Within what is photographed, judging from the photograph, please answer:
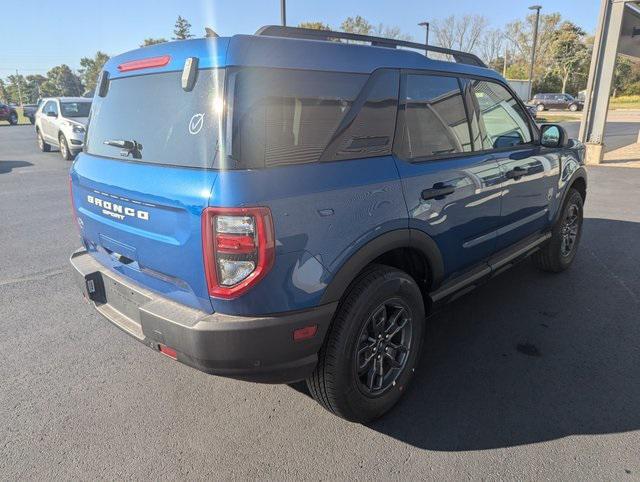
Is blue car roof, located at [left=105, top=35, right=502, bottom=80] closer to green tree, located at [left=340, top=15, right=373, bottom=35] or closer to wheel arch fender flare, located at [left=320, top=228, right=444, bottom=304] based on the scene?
wheel arch fender flare, located at [left=320, top=228, right=444, bottom=304]

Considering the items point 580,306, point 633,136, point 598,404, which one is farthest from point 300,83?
point 633,136

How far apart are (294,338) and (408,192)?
1.02 metres

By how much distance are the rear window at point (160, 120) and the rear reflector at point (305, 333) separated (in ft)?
2.75

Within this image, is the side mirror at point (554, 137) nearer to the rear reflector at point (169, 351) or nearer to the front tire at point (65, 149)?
the rear reflector at point (169, 351)

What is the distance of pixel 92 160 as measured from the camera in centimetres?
274

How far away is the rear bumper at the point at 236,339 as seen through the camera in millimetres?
1993

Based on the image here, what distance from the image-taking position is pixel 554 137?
3879 mm

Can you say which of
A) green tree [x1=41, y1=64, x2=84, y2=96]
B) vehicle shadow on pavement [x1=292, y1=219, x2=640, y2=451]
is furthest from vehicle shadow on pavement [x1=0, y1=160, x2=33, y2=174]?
green tree [x1=41, y1=64, x2=84, y2=96]

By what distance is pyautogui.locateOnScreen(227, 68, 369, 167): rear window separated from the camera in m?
1.96

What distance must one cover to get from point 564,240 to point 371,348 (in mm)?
3060

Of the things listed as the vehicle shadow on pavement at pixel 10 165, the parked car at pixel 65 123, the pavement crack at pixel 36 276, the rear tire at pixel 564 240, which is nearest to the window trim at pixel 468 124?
the rear tire at pixel 564 240

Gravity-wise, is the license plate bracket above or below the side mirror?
below

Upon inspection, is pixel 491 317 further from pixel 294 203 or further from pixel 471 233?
pixel 294 203

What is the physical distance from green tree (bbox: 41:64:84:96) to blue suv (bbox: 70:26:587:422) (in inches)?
3658
